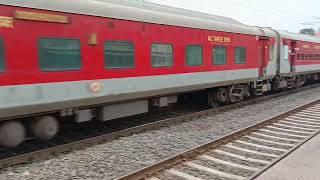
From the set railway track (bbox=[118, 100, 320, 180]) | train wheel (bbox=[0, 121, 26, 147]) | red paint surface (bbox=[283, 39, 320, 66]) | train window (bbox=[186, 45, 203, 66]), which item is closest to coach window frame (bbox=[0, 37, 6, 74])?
train wheel (bbox=[0, 121, 26, 147])

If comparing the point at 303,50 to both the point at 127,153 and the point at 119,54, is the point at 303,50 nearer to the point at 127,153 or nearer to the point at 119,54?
the point at 119,54

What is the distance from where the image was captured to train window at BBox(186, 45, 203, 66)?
12391 mm

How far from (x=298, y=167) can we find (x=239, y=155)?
1497 mm

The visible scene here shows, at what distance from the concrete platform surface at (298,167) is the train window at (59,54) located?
4.31 meters

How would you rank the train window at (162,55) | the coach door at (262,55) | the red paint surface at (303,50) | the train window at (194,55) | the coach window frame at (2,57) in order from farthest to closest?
the red paint surface at (303,50), the coach door at (262,55), the train window at (194,55), the train window at (162,55), the coach window frame at (2,57)

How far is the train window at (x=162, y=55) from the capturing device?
1094 centimetres

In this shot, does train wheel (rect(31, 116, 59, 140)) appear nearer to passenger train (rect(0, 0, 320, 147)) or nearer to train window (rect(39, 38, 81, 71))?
passenger train (rect(0, 0, 320, 147))

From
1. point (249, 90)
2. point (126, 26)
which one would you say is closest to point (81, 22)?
point (126, 26)

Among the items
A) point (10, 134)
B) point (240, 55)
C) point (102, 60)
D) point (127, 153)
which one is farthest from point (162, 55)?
point (240, 55)

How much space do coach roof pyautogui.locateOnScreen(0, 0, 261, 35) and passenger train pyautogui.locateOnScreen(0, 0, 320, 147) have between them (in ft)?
0.08

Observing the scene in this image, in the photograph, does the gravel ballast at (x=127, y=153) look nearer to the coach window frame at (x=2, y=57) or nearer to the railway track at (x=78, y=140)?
the railway track at (x=78, y=140)

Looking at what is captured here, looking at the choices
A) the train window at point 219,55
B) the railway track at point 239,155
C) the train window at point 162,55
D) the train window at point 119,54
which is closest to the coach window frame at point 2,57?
the train window at point 119,54

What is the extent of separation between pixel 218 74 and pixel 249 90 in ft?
12.3

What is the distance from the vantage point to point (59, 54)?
815 cm
